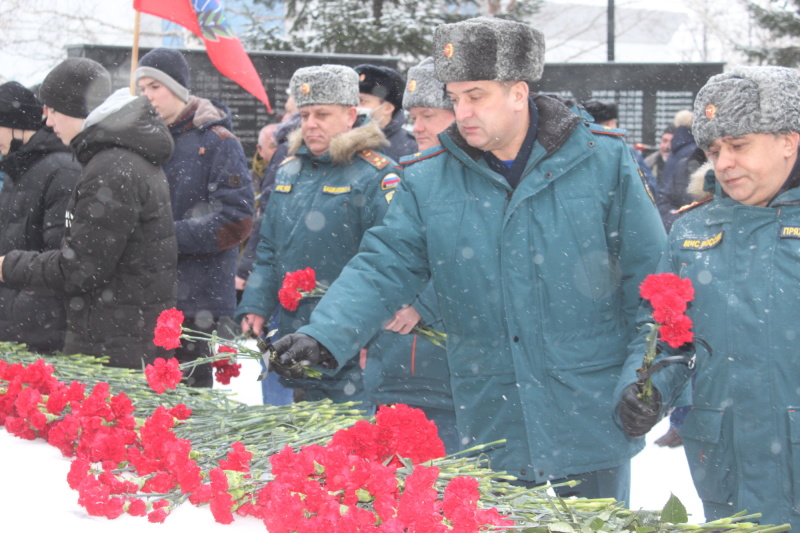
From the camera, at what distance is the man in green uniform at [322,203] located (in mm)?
4422

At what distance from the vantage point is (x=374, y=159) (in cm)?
454

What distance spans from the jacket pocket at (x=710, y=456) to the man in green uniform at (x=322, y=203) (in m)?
1.89

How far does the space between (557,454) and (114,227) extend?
1.87 metres

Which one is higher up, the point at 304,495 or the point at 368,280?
the point at 368,280

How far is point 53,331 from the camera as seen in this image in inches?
164

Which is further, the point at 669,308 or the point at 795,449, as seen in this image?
the point at 795,449

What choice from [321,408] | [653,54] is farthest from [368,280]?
[653,54]

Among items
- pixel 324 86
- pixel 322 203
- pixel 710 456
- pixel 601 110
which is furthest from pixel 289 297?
pixel 601 110

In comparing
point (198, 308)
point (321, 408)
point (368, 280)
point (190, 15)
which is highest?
point (190, 15)

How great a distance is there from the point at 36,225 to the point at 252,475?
8.01 ft

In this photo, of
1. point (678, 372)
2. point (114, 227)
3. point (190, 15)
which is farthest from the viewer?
point (190, 15)

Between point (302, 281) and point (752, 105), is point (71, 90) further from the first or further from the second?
point (752, 105)

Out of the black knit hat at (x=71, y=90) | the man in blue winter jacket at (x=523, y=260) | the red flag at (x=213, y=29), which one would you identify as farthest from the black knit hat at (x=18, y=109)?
the man in blue winter jacket at (x=523, y=260)

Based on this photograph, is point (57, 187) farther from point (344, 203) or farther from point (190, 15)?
point (190, 15)
